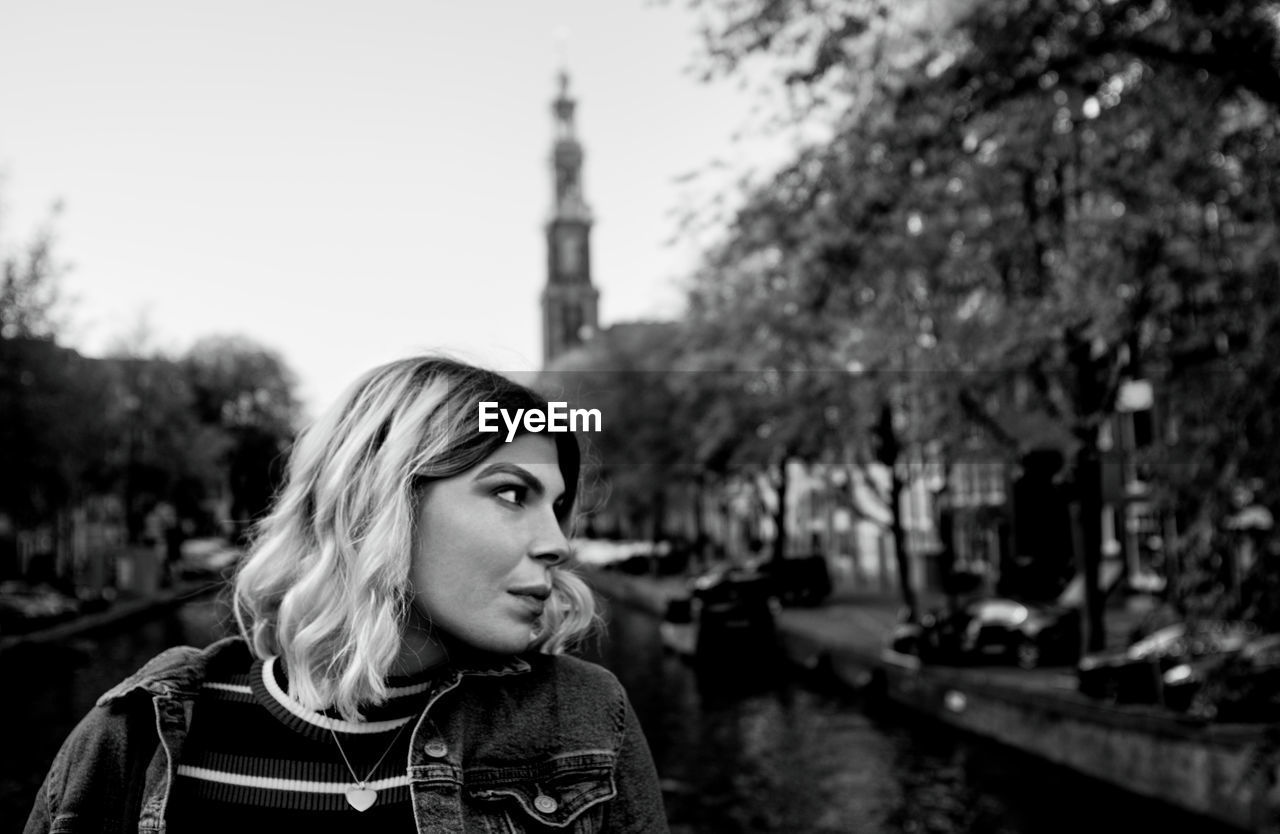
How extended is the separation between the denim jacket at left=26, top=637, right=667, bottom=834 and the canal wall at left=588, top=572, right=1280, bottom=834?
169 inches

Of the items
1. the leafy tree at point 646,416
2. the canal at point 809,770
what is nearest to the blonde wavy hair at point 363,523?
the canal at point 809,770

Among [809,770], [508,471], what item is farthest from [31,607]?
[508,471]

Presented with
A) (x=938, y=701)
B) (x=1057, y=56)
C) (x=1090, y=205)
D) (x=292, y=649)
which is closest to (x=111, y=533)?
(x=938, y=701)

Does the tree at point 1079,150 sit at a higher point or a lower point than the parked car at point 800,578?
higher

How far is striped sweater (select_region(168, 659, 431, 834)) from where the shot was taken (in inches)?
64.3

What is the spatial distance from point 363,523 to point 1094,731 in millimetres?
14544

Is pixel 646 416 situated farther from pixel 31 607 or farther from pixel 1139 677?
pixel 1139 677

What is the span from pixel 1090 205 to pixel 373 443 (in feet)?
50.2

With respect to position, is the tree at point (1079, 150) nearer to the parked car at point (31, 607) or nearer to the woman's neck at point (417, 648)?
the woman's neck at point (417, 648)

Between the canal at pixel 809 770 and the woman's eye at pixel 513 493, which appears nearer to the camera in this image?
the woman's eye at pixel 513 493

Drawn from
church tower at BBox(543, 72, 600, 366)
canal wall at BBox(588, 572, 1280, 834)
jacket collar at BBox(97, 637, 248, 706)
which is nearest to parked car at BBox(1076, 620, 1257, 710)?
canal wall at BBox(588, 572, 1280, 834)

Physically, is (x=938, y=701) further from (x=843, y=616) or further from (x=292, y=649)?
(x=292, y=649)

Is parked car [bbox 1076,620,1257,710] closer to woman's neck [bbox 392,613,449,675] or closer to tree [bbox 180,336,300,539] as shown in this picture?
tree [bbox 180,336,300,539]

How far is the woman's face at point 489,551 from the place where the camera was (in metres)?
1.64
